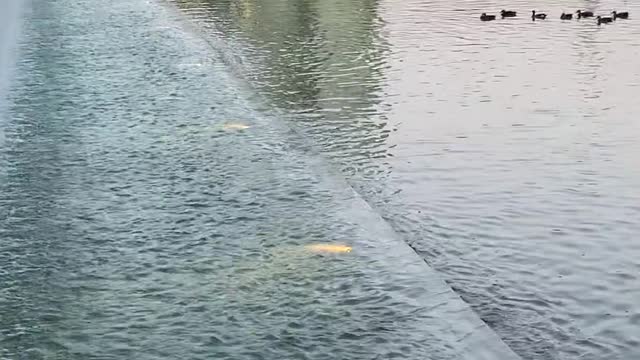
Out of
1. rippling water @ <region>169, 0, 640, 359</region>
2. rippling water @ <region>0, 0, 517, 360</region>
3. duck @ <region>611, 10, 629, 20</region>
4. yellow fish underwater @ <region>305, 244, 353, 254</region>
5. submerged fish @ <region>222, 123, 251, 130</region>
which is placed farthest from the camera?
duck @ <region>611, 10, 629, 20</region>

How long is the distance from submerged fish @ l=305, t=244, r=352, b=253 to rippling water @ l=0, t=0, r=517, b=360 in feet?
0.17

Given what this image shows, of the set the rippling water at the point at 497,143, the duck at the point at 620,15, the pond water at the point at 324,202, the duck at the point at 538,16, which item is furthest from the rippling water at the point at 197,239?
the duck at the point at 620,15

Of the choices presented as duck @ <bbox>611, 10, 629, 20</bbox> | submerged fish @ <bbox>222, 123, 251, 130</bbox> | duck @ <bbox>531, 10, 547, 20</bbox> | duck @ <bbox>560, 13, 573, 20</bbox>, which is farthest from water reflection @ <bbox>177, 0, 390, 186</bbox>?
duck @ <bbox>611, 10, 629, 20</bbox>

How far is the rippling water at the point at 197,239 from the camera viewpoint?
13.4 ft

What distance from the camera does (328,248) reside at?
5.07 m

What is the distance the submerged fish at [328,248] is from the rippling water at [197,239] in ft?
0.17

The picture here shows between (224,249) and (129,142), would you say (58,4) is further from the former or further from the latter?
(224,249)

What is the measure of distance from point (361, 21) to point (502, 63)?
13.9ft

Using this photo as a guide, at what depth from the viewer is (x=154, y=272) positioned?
4.83 m

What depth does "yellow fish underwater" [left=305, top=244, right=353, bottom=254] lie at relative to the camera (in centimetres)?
504

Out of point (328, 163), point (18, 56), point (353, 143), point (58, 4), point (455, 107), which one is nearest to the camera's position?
point (328, 163)

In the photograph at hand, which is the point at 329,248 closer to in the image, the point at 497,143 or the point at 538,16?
the point at 497,143

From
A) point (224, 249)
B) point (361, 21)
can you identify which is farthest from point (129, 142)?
point (361, 21)

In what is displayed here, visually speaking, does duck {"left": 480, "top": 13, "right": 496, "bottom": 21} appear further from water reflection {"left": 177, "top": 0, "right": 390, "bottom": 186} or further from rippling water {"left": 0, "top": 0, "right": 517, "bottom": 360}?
rippling water {"left": 0, "top": 0, "right": 517, "bottom": 360}
